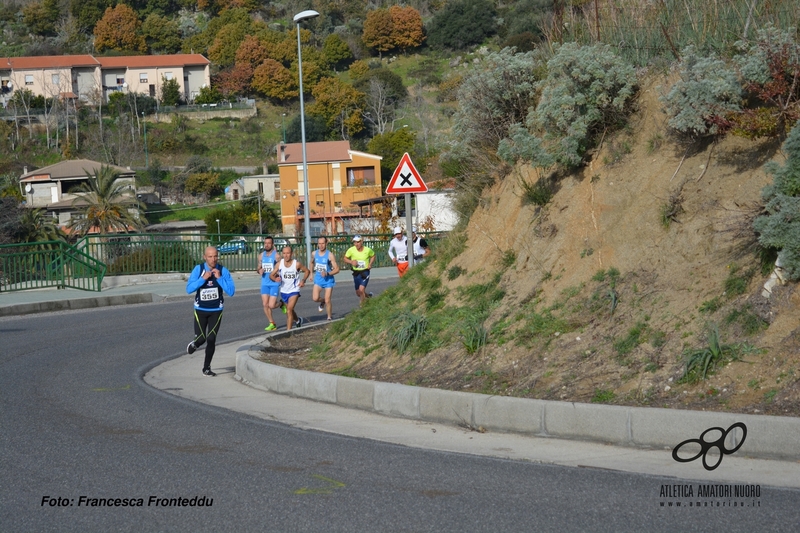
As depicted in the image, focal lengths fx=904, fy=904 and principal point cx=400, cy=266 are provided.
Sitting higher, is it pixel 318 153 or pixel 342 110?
pixel 342 110

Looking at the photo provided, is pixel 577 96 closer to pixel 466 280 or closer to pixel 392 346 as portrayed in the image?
pixel 466 280

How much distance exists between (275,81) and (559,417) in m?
99.1

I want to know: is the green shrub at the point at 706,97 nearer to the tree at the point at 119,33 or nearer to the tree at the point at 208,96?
the tree at the point at 208,96

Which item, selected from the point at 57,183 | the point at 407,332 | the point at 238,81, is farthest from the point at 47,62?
the point at 407,332

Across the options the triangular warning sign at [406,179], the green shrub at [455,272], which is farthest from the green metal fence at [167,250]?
the green shrub at [455,272]

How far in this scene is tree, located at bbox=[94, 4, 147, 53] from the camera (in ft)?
407

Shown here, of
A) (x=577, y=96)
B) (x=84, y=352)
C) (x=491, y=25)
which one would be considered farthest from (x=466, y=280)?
(x=491, y=25)

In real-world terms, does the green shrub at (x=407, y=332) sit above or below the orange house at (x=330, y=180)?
below

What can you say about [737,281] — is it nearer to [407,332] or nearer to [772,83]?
[772,83]

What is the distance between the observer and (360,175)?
229 ft

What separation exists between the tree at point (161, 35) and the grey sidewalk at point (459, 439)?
120 metres

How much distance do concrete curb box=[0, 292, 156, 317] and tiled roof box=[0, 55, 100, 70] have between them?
3455 inches

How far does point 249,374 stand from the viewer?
37.7ft

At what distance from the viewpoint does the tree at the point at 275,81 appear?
10250cm
